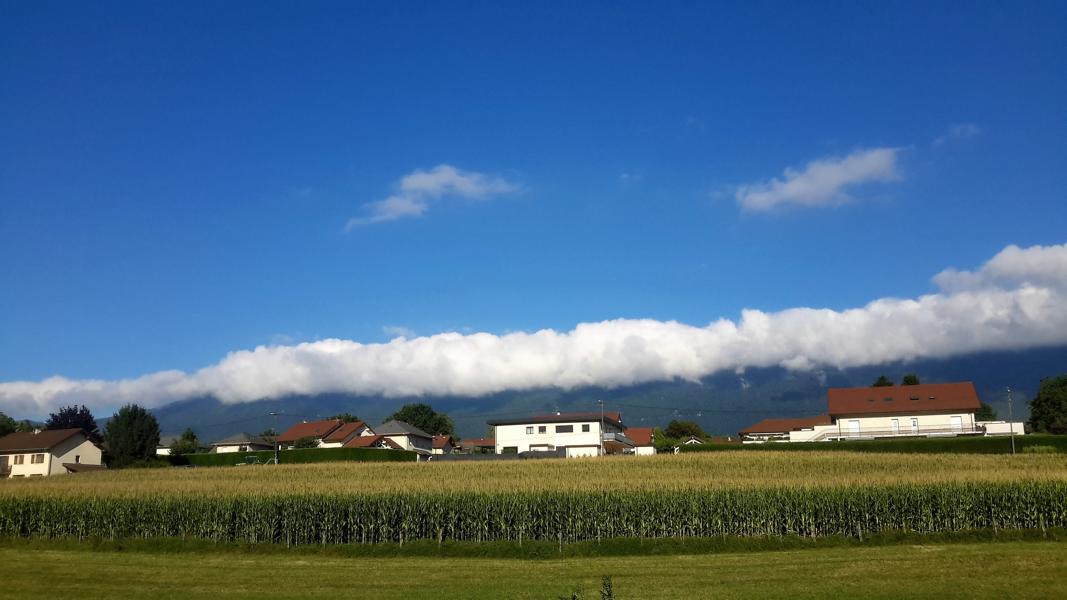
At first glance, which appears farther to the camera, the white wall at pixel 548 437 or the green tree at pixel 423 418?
the green tree at pixel 423 418

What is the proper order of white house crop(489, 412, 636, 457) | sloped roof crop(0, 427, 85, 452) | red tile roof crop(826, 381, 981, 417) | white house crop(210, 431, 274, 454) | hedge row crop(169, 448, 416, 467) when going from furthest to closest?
white house crop(210, 431, 274, 454), white house crop(489, 412, 636, 457), red tile roof crop(826, 381, 981, 417), hedge row crop(169, 448, 416, 467), sloped roof crop(0, 427, 85, 452)

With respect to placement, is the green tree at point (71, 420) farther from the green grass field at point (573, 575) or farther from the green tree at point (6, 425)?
the green grass field at point (573, 575)

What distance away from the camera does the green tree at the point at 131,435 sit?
264 feet

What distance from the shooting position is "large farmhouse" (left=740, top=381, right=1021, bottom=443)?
82.1 metres

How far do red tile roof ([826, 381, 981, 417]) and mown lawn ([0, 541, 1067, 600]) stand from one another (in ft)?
201

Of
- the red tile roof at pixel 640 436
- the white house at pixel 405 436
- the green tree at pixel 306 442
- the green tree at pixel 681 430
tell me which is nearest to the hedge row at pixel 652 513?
the white house at pixel 405 436

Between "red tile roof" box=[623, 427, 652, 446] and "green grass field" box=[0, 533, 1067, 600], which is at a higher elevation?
"green grass field" box=[0, 533, 1067, 600]

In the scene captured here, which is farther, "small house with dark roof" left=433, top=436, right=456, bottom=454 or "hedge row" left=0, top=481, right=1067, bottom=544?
"small house with dark roof" left=433, top=436, right=456, bottom=454

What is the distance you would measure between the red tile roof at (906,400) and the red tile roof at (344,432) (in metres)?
63.5

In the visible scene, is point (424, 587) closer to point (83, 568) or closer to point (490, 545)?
point (490, 545)

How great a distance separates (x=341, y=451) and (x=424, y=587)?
60179 mm

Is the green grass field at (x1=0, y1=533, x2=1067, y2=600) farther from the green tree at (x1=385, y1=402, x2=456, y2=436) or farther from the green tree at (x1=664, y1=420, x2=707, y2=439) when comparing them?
the green tree at (x1=385, y1=402, x2=456, y2=436)

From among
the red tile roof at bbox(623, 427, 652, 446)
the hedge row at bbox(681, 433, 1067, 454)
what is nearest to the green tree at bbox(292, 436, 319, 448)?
the red tile roof at bbox(623, 427, 652, 446)

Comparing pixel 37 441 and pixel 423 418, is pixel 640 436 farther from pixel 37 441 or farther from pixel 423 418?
pixel 37 441
